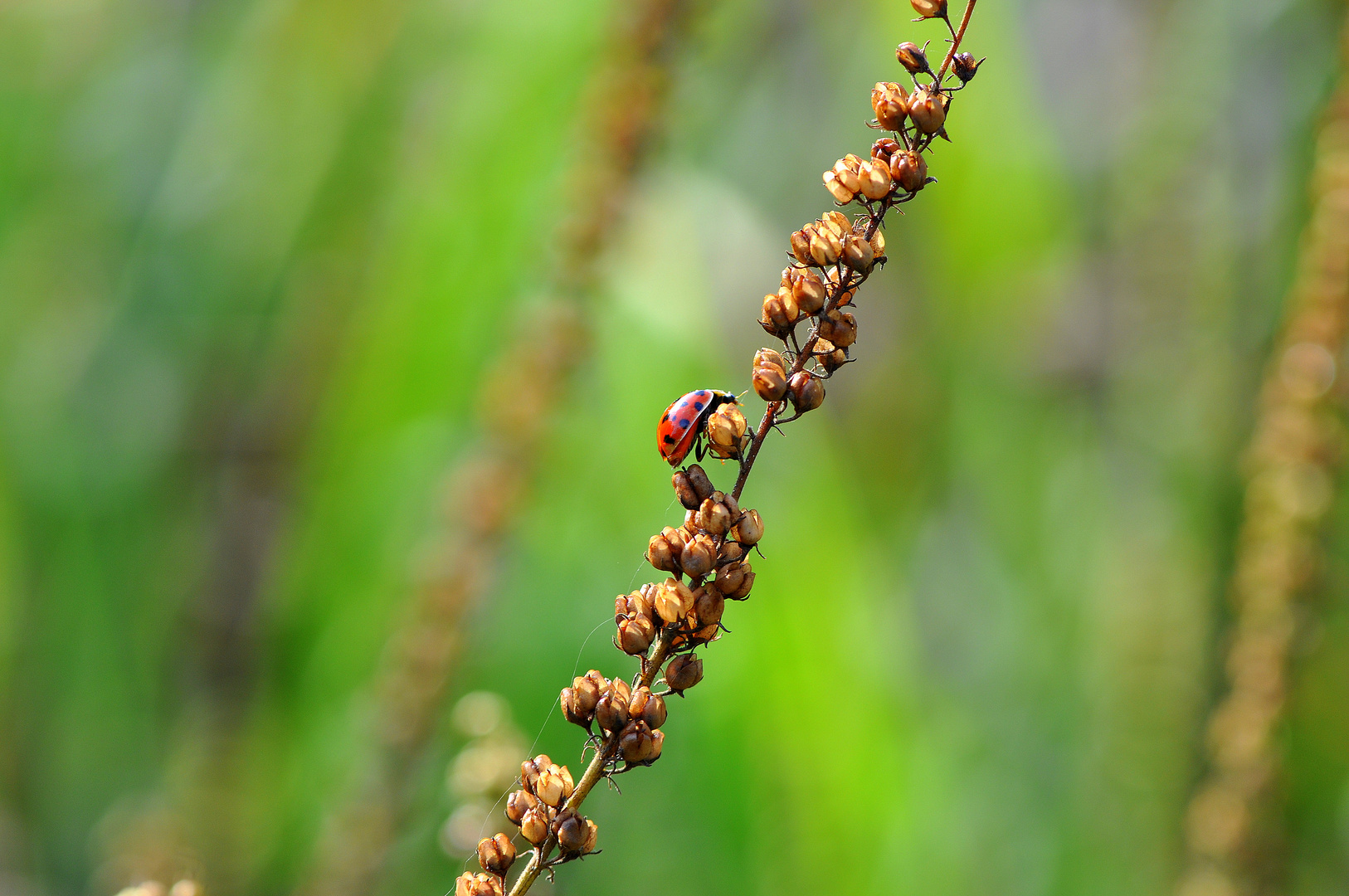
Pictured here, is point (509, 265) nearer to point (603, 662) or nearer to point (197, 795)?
point (603, 662)

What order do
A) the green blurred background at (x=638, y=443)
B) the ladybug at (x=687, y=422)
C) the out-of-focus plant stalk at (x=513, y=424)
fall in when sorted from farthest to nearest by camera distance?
the green blurred background at (x=638, y=443) < the out-of-focus plant stalk at (x=513, y=424) < the ladybug at (x=687, y=422)

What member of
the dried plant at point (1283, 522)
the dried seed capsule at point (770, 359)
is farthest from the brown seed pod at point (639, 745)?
the dried plant at point (1283, 522)

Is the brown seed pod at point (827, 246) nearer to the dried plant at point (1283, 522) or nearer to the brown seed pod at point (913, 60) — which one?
the brown seed pod at point (913, 60)

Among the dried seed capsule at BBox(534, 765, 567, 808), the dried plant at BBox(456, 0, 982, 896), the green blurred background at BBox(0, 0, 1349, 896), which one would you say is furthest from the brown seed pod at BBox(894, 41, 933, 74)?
the green blurred background at BBox(0, 0, 1349, 896)

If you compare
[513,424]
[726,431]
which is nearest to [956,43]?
[726,431]

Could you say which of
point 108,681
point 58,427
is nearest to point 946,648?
point 108,681

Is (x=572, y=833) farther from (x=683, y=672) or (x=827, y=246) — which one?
(x=827, y=246)

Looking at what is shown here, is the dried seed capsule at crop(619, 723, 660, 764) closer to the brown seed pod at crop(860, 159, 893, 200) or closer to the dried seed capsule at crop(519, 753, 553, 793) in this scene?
the dried seed capsule at crop(519, 753, 553, 793)
